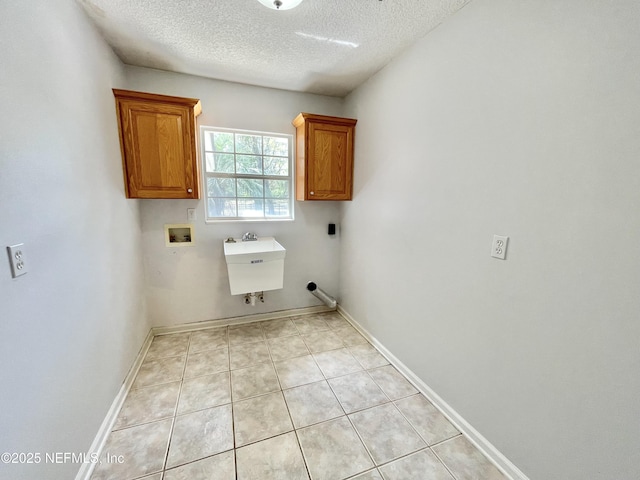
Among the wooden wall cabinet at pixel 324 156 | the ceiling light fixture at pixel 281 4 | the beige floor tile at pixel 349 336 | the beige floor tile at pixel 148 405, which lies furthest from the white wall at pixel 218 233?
the ceiling light fixture at pixel 281 4

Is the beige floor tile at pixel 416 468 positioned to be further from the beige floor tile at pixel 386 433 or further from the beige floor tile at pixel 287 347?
the beige floor tile at pixel 287 347

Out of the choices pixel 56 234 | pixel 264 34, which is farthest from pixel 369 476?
pixel 264 34

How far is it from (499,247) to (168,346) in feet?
8.77

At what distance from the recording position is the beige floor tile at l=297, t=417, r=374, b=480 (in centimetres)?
127

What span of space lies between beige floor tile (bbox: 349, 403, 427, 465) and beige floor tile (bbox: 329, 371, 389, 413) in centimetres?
5

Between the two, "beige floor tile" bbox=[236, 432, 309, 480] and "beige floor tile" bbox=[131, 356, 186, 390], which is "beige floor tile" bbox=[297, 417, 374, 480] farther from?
"beige floor tile" bbox=[131, 356, 186, 390]

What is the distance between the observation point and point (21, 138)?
93cm

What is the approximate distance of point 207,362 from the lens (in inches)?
82.7

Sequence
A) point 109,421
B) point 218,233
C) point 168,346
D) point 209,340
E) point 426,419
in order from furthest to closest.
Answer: point 218,233
point 209,340
point 168,346
point 426,419
point 109,421

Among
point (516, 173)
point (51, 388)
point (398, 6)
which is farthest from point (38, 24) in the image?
point (516, 173)

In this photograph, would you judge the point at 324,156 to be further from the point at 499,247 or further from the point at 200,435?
the point at 200,435

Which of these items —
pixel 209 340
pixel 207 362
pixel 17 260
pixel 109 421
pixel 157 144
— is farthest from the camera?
pixel 209 340

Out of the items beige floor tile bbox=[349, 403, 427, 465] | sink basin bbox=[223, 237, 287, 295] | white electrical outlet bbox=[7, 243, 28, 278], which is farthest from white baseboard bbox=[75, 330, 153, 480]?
beige floor tile bbox=[349, 403, 427, 465]

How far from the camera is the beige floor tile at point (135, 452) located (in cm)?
125
